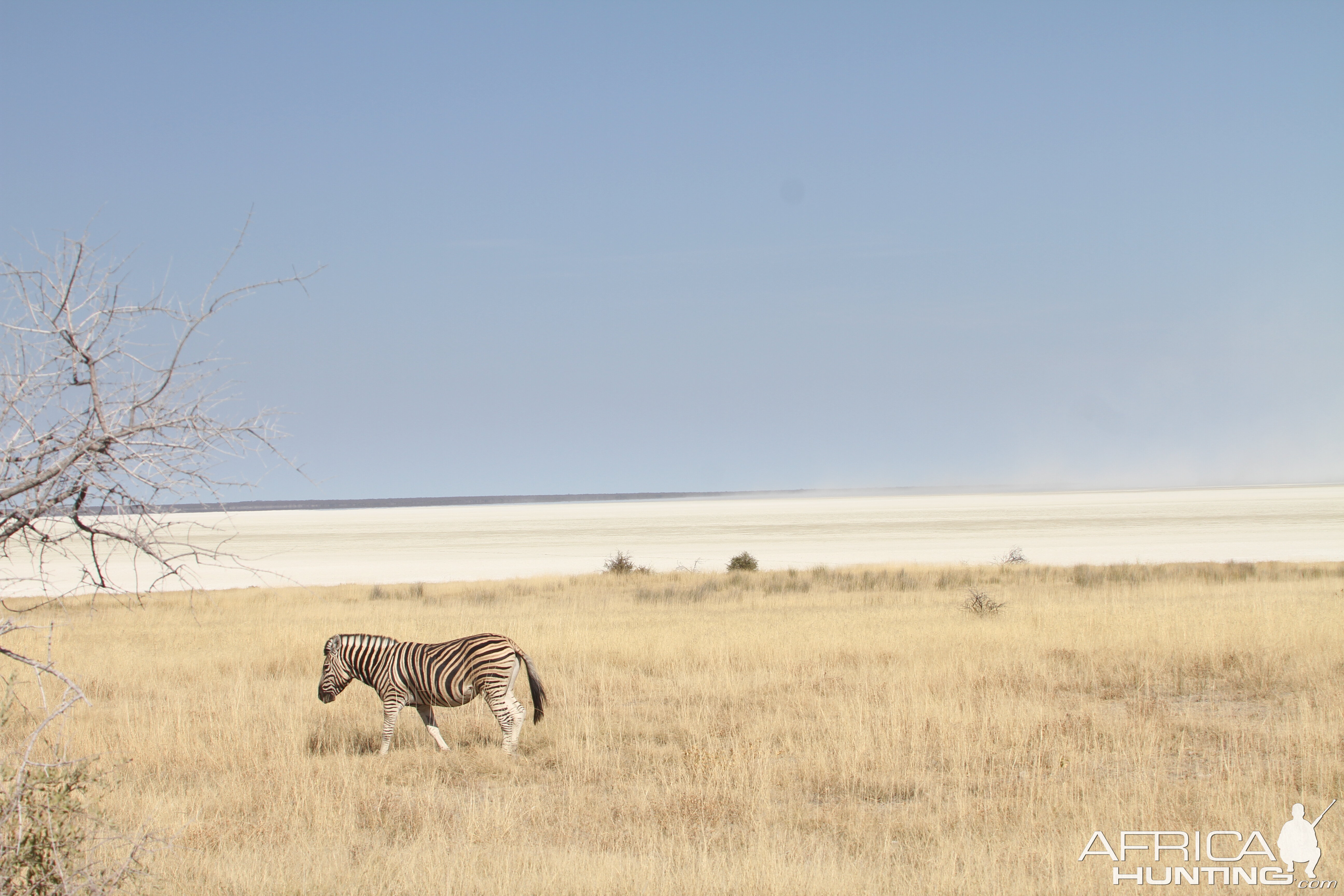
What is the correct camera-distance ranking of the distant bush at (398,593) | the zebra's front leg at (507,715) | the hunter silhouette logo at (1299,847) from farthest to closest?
the distant bush at (398,593), the zebra's front leg at (507,715), the hunter silhouette logo at (1299,847)

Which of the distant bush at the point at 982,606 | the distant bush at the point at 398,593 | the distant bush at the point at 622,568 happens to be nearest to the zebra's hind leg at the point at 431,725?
the distant bush at the point at 982,606

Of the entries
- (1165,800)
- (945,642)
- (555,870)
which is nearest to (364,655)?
(555,870)

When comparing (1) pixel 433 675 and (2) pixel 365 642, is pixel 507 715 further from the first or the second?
(2) pixel 365 642

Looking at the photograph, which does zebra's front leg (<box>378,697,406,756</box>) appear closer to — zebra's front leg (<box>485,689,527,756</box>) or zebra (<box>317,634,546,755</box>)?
zebra (<box>317,634,546,755</box>)

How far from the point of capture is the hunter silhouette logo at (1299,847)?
564cm

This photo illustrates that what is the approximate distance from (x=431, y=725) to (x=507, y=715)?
0.91 metres

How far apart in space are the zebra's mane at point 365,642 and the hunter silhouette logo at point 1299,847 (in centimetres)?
734

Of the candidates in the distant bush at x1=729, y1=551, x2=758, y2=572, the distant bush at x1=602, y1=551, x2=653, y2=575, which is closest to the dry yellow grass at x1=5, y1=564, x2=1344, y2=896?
the distant bush at x1=602, y1=551, x2=653, y2=575

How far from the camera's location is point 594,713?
11211 mm

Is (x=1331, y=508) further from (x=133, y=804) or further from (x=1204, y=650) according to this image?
(x=133, y=804)

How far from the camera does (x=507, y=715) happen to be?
9.20m

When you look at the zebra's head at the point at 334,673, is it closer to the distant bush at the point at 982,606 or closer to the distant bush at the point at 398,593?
the distant bush at the point at 982,606

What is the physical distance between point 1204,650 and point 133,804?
1285 cm

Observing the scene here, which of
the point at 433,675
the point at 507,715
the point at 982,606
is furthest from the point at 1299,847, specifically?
the point at 982,606
